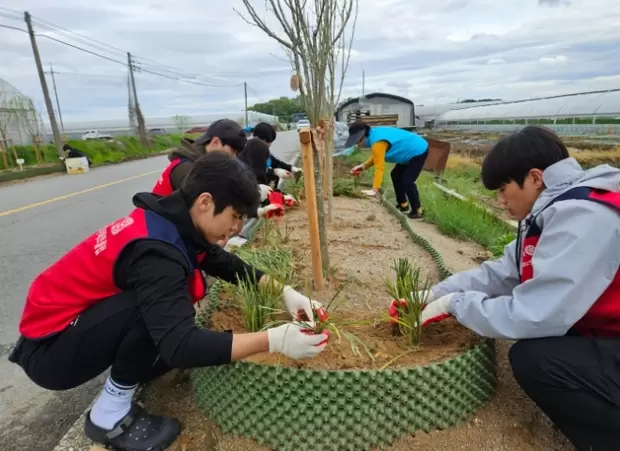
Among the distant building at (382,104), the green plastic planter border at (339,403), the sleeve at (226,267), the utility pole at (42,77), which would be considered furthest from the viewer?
the distant building at (382,104)

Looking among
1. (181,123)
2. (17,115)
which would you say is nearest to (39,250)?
(17,115)

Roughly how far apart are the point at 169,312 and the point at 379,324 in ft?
3.70

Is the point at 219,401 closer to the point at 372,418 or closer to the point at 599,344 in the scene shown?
the point at 372,418

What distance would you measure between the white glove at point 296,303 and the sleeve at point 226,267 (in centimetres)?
16

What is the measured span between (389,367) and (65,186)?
11.0 metres

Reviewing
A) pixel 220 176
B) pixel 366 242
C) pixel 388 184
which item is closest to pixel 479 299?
pixel 220 176

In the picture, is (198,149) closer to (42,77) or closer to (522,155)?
(522,155)

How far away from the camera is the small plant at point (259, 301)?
2.12 m

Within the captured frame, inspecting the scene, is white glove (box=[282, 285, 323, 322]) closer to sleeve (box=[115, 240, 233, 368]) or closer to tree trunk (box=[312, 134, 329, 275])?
sleeve (box=[115, 240, 233, 368])

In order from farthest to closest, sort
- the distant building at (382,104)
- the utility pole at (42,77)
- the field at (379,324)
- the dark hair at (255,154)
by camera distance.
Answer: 1. the distant building at (382,104)
2. the utility pole at (42,77)
3. the dark hair at (255,154)
4. the field at (379,324)

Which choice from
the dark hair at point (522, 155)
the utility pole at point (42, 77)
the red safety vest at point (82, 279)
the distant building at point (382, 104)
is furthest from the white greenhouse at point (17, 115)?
the dark hair at point (522, 155)

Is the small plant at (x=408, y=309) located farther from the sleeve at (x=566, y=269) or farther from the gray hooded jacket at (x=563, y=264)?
the sleeve at (x=566, y=269)

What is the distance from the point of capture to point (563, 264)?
149 centimetres

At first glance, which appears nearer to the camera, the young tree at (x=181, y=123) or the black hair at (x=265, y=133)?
the black hair at (x=265, y=133)
